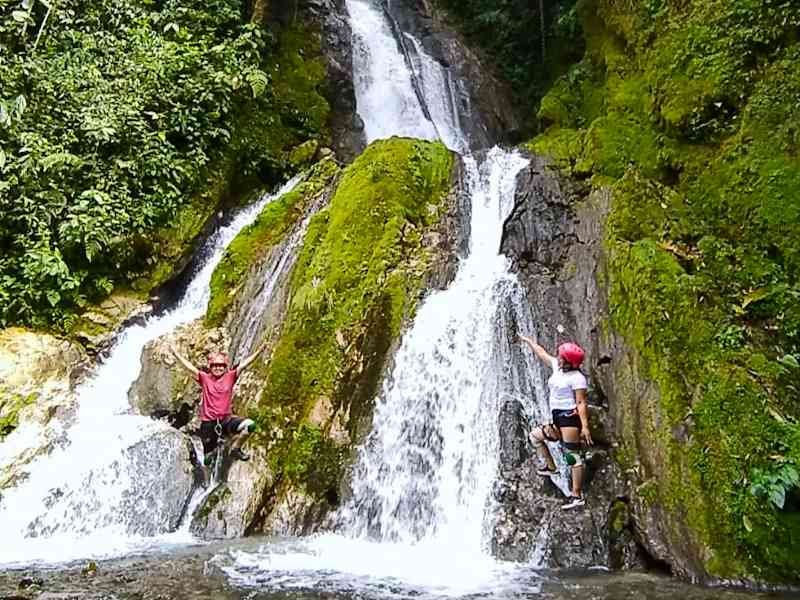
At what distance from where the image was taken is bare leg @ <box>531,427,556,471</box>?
7.79m

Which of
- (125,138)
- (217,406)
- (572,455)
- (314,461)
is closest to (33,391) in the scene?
(217,406)

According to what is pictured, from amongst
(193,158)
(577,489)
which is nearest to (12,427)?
(193,158)

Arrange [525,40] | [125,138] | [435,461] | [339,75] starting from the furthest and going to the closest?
[525,40]
[339,75]
[125,138]
[435,461]

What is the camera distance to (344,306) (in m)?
9.87

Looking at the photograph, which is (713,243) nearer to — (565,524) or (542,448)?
(542,448)

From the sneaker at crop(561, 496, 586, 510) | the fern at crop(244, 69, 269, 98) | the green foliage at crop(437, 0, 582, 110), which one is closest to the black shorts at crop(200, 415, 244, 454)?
the sneaker at crop(561, 496, 586, 510)

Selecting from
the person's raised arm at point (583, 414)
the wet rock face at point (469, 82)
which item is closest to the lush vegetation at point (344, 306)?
the person's raised arm at point (583, 414)

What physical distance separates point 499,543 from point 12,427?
6.83 meters

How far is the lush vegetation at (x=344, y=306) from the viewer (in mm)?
8984

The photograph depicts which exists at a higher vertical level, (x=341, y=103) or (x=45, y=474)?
(x=341, y=103)

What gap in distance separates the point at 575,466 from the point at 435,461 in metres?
1.78

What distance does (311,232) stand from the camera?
37.5ft

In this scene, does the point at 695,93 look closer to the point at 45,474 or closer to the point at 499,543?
the point at 499,543

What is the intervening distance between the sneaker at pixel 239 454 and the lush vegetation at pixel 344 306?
1.01ft
